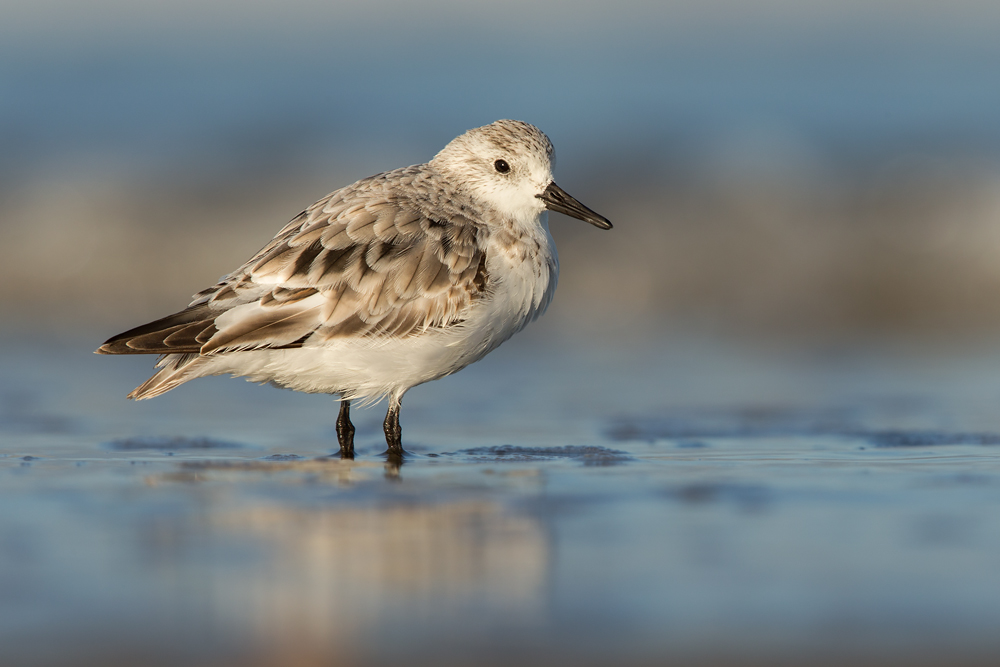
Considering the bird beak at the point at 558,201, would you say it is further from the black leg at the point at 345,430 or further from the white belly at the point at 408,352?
the black leg at the point at 345,430

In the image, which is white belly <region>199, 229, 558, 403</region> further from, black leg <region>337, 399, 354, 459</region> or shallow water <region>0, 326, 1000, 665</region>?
shallow water <region>0, 326, 1000, 665</region>

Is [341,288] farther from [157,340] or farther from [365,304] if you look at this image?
[157,340]

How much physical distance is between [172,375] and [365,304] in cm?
88

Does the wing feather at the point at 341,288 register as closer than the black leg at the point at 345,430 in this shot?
Yes

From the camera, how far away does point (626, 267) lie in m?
11.0

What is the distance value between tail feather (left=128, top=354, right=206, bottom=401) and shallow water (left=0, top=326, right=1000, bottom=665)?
12.9 inches

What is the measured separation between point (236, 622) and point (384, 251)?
2.49m

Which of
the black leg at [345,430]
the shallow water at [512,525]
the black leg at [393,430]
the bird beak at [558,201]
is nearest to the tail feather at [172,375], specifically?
the shallow water at [512,525]

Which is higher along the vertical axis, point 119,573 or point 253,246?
point 253,246

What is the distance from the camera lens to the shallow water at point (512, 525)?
10.1 feet

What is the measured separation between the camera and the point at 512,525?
13.8ft

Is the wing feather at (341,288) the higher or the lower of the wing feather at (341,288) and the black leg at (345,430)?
the higher

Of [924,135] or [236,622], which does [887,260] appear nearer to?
[924,135]

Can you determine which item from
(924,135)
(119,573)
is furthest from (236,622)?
(924,135)
